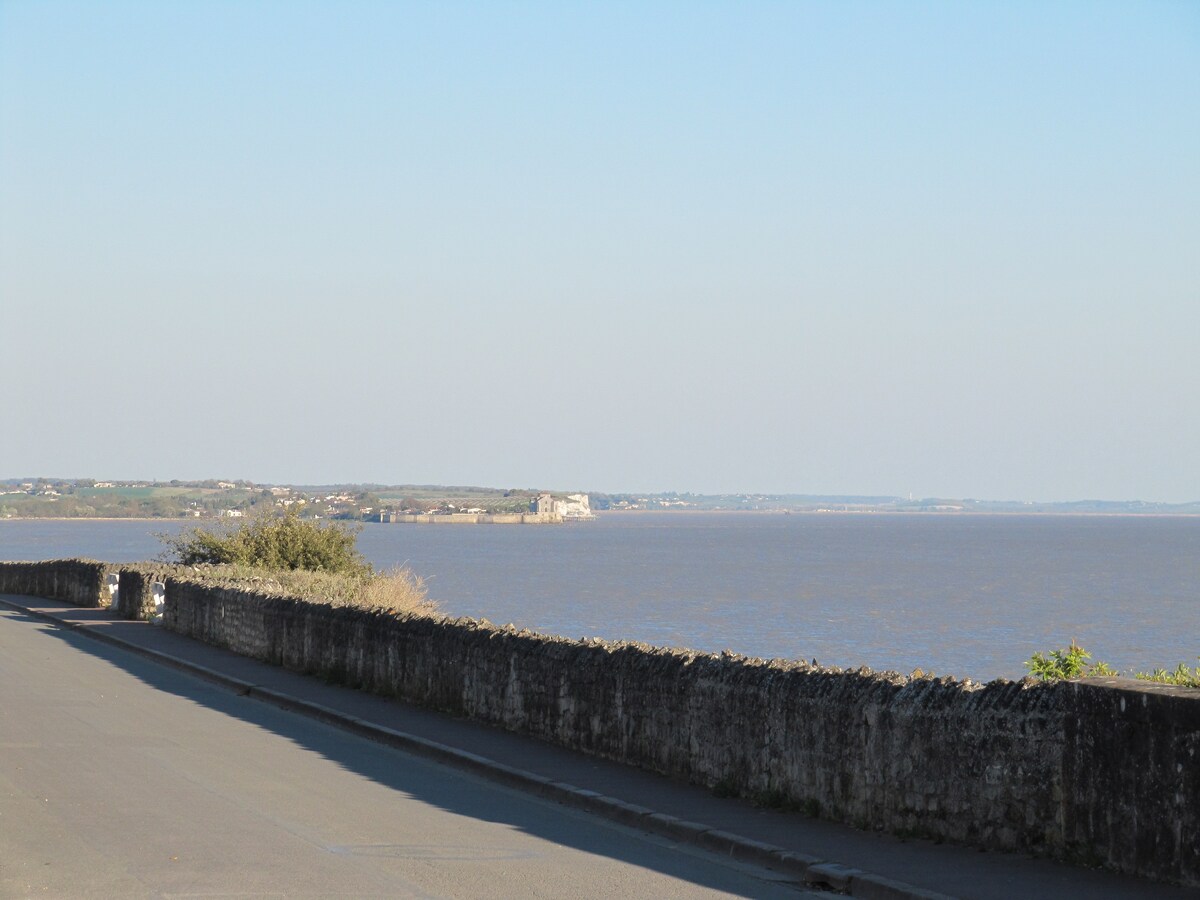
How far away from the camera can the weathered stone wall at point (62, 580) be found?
3850 cm

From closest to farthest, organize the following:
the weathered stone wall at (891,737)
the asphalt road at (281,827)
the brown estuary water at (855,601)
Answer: the weathered stone wall at (891,737), the asphalt road at (281,827), the brown estuary water at (855,601)

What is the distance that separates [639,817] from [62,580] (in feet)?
115

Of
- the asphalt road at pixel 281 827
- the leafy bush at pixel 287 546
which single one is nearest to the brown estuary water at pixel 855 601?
the leafy bush at pixel 287 546

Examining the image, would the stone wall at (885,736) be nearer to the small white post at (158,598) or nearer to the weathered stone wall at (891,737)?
the weathered stone wall at (891,737)

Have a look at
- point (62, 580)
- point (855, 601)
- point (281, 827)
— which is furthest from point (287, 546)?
point (855, 601)

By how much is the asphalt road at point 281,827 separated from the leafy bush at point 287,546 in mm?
20084

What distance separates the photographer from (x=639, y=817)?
440 inches

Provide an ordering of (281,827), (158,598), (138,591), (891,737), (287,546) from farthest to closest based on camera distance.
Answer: (287,546) < (138,591) < (158,598) < (281,827) < (891,737)

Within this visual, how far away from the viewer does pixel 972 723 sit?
32.1 ft

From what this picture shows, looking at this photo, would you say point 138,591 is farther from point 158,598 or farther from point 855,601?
point 855,601

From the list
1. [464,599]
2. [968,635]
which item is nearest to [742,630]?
[968,635]

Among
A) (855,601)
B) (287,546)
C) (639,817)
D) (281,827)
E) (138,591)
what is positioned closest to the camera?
(281,827)

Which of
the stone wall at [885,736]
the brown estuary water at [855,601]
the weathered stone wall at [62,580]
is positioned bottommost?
the brown estuary water at [855,601]

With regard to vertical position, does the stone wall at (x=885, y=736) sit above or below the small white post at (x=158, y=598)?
above
